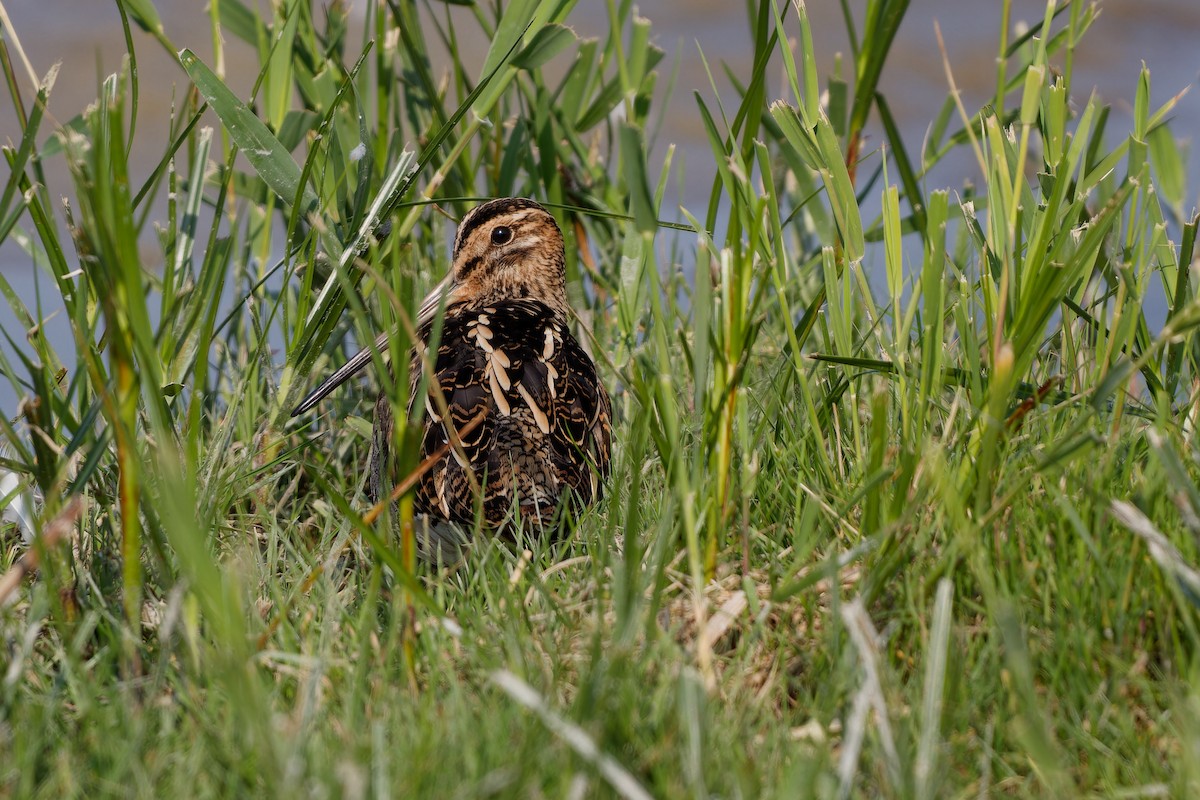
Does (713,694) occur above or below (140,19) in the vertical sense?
below

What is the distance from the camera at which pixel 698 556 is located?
7.97 feet

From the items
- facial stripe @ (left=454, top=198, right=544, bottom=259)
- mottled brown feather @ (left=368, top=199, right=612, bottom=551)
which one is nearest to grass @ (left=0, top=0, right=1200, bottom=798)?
mottled brown feather @ (left=368, top=199, right=612, bottom=551)

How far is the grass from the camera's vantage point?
74.0 inches

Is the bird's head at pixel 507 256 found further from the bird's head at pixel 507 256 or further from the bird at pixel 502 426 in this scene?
the bird at pixel 502 426

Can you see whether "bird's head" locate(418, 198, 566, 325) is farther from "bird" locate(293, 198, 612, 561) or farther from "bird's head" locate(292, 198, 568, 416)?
"bird" locate(293, 198, 612, 561)

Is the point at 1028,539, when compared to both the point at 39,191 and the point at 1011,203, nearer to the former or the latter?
the point at 1011,203

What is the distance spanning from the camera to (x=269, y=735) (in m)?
1.63

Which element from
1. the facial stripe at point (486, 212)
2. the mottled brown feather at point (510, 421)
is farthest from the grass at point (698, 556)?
the facial stripe at point (486, 212)

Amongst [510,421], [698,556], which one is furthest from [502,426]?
[698,556]

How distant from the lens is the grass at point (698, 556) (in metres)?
1.88

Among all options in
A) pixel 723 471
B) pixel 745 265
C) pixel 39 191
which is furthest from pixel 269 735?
pixel 39 191

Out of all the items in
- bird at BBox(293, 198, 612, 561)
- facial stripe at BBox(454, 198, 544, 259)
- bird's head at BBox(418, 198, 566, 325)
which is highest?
facial stripe at BBox(454, 198, 544, 259)

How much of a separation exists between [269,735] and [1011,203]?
6.87ft

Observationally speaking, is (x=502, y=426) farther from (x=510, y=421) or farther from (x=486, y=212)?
(x=486, y=212)
